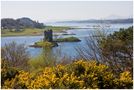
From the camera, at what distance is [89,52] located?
18031 millimetres

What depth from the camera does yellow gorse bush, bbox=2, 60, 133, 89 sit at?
5882mm

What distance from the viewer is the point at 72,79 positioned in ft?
19.6

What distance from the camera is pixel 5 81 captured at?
21.5ft

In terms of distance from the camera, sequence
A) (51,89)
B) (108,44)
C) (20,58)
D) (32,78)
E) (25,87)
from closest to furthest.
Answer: (51,89) < (25,87) < (32,78) < (108,44) < (20,58)

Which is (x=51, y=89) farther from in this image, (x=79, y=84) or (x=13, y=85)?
(x=13, y=85)

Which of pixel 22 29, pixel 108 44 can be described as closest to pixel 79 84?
pixel 108 44

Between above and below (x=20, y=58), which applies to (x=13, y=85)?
above

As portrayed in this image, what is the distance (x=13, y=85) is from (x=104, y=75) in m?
1.62

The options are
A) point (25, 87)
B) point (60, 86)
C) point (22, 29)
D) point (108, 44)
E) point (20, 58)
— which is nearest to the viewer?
point (60, 86)

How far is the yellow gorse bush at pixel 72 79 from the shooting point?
19.3ft

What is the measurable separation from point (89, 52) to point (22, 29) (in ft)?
110

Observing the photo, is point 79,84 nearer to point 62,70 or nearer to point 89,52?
point 62,70

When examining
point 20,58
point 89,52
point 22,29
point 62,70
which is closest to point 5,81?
point 62,70

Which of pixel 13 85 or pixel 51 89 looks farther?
pixel 13 85
